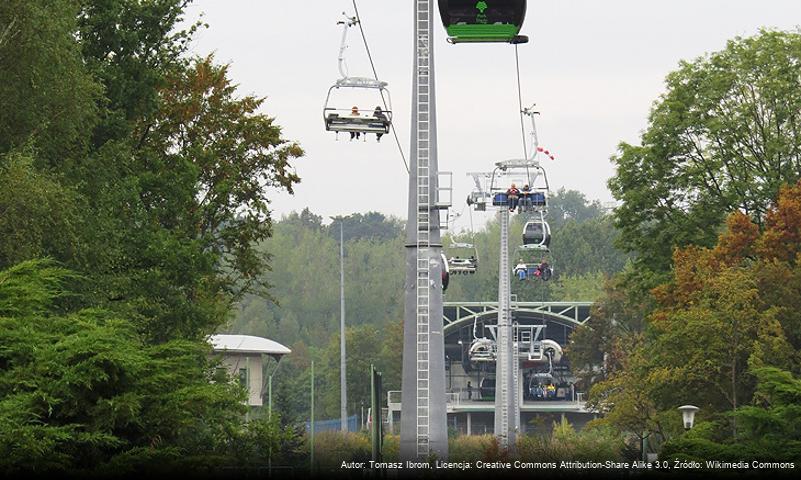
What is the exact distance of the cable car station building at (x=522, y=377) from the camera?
5763 inches

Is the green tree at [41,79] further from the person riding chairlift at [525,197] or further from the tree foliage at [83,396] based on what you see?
the person riding chairlift at [525,197]

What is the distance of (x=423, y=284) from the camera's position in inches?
1284

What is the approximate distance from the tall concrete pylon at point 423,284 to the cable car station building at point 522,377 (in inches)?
4227

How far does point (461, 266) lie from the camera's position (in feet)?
266

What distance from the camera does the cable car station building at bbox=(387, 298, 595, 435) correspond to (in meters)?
146

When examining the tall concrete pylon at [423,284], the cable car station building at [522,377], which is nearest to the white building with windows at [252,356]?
the cable car station building at [522,377]

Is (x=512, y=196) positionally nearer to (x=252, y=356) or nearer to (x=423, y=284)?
(x=423, y=284)

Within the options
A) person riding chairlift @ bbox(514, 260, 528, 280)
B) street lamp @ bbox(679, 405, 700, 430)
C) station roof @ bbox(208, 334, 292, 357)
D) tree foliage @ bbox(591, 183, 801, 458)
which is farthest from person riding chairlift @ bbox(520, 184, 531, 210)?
station roof @ bbox(208, 334, 292, 357)

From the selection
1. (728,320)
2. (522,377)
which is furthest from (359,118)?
(522,377)

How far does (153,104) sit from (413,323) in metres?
19.1

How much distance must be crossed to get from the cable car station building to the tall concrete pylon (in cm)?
10738

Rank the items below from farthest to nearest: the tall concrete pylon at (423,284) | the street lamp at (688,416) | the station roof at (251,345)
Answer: the station roof at (251,345) < the street lamp at (688,416) < the tall concrete pylon at (423,284)

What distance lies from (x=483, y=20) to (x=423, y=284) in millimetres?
5087

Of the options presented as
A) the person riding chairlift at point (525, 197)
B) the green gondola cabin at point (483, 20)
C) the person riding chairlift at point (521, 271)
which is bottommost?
the green gondola cabin at point (483, 20)
